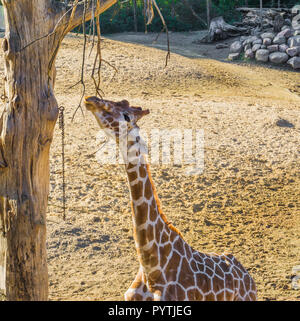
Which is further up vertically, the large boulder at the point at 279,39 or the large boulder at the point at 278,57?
the large boulder at the point at 279,39

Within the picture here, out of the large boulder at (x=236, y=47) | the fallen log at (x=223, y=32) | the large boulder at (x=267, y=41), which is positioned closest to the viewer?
the large boulder at (x=267, y=41)

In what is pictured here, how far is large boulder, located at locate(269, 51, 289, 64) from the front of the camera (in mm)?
14047

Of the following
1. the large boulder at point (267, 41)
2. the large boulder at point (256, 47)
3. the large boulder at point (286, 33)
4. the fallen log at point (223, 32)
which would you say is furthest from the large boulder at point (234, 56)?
the fallen log at point (223, 32)

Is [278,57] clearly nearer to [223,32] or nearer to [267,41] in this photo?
[267,41]

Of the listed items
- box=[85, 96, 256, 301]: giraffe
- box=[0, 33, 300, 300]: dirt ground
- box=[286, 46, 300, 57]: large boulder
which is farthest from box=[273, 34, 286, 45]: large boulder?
box=[85, 96, 256, 301]: giraffe

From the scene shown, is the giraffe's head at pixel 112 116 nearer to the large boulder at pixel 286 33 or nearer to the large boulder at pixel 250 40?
the large boulder at pixel 286 33

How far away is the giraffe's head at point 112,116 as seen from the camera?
2850 millimetres

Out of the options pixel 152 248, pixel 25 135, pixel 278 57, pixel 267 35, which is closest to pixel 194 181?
pixel 152 248

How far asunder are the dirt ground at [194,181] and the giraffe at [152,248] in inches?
56.7

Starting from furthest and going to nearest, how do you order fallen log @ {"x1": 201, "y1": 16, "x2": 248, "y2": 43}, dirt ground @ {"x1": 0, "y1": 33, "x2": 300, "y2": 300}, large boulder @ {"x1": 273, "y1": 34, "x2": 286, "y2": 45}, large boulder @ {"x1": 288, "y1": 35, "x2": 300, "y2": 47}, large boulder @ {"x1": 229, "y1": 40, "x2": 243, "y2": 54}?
fallen log @ {"x1": 201, "y1": 16, "x2": 248, "y2": 43} < large boulder @ {"x1": 229, "y1": 40, "x2": 243, "y2": 54} < large boulder @ {"x1": 273, "y1": 34, "x2": 286, "y2": 45} < large boulder @ {"x1": 288, "y1": 35, "x2": 300, "y2": 47} < dirt ground @ {"x1": 0, "y1": 33, "x2": 300, "y2": 300}

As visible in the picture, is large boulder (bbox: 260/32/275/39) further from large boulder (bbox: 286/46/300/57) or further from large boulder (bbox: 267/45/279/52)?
large boulder (bbox: 286/46/300/57)

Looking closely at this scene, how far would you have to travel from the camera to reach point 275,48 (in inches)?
565

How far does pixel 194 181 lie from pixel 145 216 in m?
4.42
